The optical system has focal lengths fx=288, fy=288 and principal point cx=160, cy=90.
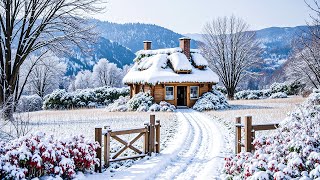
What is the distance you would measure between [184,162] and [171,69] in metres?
21.8

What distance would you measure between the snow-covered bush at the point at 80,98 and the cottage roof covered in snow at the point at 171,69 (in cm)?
650

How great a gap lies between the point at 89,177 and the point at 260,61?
111 ft

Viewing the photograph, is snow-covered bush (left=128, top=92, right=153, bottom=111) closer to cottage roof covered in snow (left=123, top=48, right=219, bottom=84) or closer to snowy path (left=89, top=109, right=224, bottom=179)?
cottage roof covered in snow (left=123, top=48, right=219, bottom=84)

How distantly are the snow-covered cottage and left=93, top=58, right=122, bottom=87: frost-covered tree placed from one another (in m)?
47.1

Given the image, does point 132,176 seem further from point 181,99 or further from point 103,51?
point 103,51

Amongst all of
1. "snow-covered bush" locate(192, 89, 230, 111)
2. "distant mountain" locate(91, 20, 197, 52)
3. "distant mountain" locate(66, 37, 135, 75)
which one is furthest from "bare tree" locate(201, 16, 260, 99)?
"distant mountain" locate(91, 20, 197, 52)

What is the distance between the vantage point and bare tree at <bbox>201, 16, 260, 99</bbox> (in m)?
37.4

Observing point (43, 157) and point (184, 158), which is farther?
point (184, 158)

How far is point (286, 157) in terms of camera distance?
563cm

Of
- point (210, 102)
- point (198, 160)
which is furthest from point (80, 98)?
point (198, 160)

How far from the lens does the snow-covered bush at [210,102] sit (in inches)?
1040

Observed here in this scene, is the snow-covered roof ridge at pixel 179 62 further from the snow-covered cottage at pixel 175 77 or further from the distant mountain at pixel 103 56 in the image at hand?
the distant mountain at pixel 103 56

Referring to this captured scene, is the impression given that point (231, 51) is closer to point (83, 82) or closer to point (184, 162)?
point (184, 162)

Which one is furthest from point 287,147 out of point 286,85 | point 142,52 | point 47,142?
point 286,85
